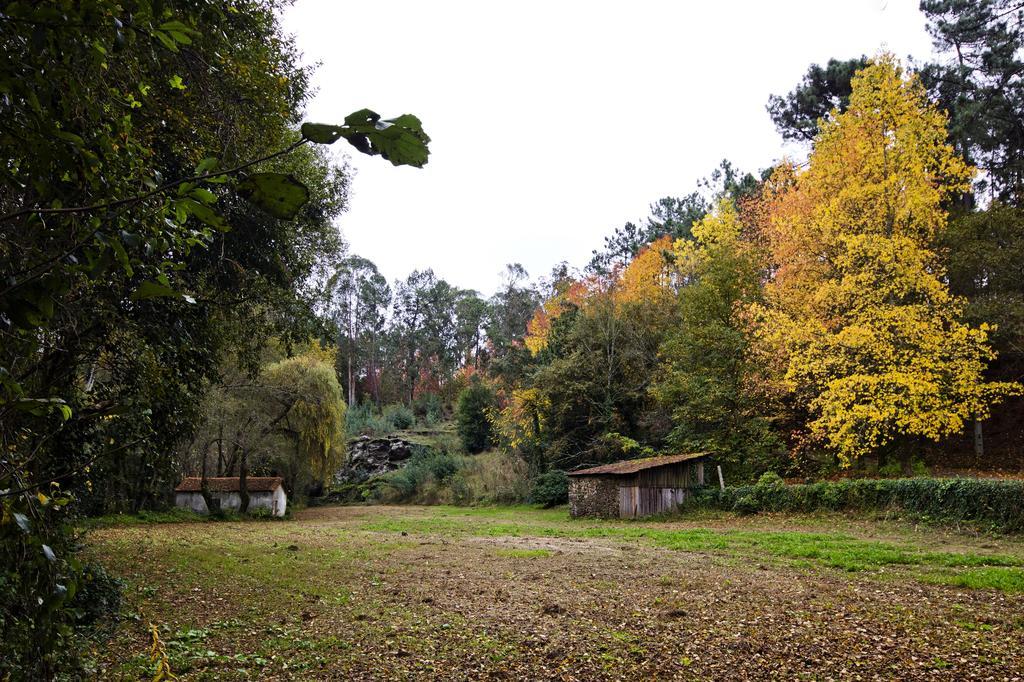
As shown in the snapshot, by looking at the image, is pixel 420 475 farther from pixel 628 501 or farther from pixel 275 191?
pixel 275 191

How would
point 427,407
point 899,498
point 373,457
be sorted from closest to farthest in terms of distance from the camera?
point 899,498 → point 373,457 → point 427,407

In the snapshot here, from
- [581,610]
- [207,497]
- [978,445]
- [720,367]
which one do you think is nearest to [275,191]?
[581,610]

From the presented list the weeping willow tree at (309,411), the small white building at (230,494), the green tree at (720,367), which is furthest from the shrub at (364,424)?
the green tree at (720,367)

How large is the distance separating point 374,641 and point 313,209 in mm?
7718

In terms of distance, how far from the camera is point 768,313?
22.2m

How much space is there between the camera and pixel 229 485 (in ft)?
105

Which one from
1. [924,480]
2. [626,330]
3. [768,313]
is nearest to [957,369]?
[924,480]

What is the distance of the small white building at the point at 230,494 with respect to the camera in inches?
1229

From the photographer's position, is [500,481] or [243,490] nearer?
[243,490]

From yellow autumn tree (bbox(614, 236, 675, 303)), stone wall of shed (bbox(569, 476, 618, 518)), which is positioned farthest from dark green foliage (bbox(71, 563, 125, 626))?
yellow autumn tree (bbox(614, 236, 675, 303))

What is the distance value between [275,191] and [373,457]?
166ft

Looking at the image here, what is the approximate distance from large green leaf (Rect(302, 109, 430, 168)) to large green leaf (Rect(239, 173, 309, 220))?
0.39 ft

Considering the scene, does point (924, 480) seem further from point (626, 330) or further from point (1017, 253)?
point (626, 330)

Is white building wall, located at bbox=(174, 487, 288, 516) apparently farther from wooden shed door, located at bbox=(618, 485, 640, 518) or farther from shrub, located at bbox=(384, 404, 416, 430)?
shrub, located at bbox=(384, 404, 416, 430)
